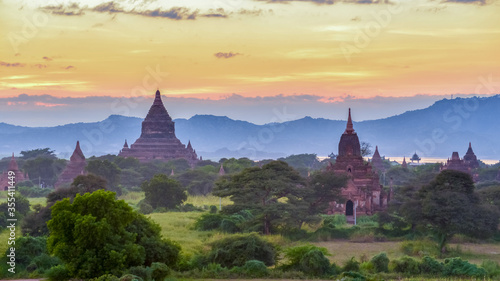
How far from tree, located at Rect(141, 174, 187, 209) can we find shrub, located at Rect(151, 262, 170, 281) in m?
30.9

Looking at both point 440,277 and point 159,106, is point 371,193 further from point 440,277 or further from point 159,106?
point 159,106

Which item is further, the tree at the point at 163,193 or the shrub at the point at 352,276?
the tree at the point at 163,193

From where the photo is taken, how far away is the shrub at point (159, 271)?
22922 millimetres

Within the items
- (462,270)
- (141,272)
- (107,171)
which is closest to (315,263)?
(462,270)

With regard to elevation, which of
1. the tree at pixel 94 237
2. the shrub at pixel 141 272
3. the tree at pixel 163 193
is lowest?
the shrub at pixel 141 272

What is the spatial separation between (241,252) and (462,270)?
26.7 ft

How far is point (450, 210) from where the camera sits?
3766 cm

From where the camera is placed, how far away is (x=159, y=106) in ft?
348

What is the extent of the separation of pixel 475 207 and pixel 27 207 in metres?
27.7

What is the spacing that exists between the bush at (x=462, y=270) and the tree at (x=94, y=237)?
36.6ft

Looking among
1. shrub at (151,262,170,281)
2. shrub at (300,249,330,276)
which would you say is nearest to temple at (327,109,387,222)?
shrub at (300,249,330,276)

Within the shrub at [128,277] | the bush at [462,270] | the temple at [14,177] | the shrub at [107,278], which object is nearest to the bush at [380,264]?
the bush at [462,270]

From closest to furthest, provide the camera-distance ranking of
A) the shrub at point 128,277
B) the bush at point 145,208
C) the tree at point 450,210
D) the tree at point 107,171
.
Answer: the shrub at point 128,277, the tree at point 450,210, the bush at point 145,208, the tree at point 107,171

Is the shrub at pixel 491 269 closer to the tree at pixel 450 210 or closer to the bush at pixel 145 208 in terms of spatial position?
the tree at pixel 450 210
